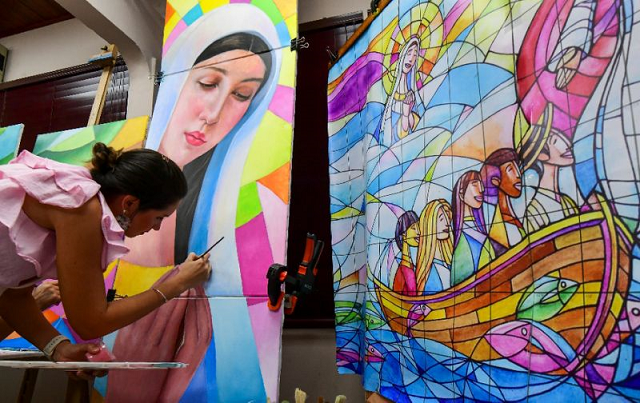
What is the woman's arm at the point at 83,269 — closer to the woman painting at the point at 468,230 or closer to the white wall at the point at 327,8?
the woman painting at the point at 468,230

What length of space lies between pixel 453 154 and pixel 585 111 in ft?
0.82

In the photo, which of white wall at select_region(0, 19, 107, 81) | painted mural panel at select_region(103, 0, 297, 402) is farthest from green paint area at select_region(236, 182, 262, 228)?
white wall at select_region(0, 19, 107, 81)

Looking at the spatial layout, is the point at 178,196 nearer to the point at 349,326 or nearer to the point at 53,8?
the point at 349,326

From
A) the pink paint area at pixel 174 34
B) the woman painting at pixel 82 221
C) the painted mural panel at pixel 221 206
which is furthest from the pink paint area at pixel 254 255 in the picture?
the pink paint area at pixel 174 34

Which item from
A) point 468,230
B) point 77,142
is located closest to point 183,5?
point 77,142

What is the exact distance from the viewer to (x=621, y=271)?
20.5 inches

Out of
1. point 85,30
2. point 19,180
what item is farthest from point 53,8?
point 19,180

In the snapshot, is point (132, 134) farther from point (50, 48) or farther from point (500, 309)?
point (50, 48)

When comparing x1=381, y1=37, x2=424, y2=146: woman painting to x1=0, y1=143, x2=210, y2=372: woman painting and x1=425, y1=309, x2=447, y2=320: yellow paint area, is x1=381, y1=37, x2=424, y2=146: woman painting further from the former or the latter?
x1=0, y1=143, x2=210, y2=372: woman painting

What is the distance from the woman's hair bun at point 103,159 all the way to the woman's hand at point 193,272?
0.34 meters

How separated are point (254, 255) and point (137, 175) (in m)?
0.41

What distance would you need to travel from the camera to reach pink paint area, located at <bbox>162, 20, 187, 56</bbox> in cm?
172

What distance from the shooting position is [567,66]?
61cm

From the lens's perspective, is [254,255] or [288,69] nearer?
[254,255]
